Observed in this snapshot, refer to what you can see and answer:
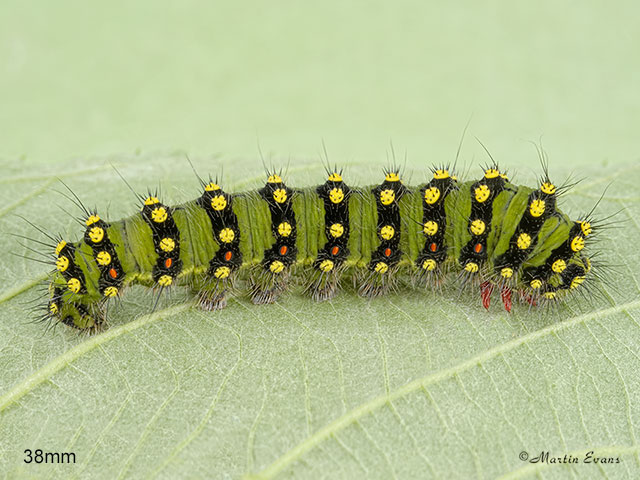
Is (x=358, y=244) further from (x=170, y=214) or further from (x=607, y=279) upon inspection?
(x=607, y=279)

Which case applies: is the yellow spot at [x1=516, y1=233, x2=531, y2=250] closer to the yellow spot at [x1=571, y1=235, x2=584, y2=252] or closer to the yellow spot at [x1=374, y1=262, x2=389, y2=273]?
the yellow spot at [x1=571, y1=235, x2=584, y2=252]

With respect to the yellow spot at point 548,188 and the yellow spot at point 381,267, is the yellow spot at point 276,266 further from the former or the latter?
the yellow spot at point 548,188

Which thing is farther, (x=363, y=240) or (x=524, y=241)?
(x=363, y=240)

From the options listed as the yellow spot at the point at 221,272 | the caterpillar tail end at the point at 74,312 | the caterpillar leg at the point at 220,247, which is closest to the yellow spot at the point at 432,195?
the caterpillar leg at the point at 220,247

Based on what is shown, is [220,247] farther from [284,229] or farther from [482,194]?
[482,194]

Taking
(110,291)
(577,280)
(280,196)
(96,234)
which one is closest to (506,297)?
(577,280)

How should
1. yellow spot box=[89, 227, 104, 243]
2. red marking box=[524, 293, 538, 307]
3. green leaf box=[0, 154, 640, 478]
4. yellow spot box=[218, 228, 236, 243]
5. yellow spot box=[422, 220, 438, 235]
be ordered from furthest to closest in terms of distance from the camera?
red marking box=[524, 293, 538, 307] → yellow spot box=[422, 220, 438, 235] → yellow spot box=[218, 228, 236, 243] → yellow spot box=[89, 227, 104, 243] → green leaf box=[0, 154, 640, 478]

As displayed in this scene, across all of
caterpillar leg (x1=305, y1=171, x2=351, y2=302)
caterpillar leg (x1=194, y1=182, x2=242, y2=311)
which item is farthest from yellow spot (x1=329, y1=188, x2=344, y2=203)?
caterpillar leg (x1=194, y1=182, x2=242, y2=311)
